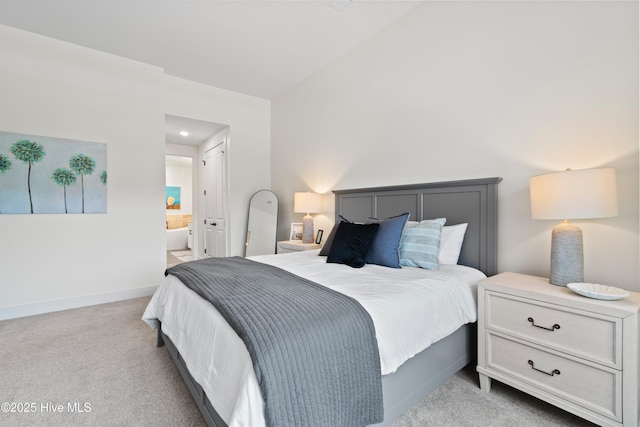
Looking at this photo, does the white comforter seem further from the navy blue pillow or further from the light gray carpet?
the light gray carpet

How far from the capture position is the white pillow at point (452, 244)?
2.24 metres

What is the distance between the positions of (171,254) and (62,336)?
4.95m

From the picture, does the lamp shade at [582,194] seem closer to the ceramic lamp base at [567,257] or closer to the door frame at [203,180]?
the ceramic lamp base at [567,257]

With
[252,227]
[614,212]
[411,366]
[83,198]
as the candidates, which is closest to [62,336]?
[83,198]

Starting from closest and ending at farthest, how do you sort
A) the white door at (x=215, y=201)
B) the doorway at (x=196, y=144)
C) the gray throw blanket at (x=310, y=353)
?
the gray throw blanket at (x=310, y=353), the doorway at (x=196, y=144), the white door at (x=215, y=201)

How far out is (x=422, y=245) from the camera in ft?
7.07

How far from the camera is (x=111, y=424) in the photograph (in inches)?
59.0

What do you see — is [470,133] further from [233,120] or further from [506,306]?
[233,120]

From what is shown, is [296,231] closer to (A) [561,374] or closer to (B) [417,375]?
(B) [417,375]

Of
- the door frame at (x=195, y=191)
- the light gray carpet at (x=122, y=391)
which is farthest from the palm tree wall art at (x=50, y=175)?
the door frame at (x=195, y=191)

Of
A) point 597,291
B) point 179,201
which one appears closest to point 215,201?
point 179,201

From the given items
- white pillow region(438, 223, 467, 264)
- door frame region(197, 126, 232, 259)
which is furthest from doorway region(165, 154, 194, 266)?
white pillow region(438, 223, 467, 264)

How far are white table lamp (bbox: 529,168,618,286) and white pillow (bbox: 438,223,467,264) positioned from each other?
0.61 meters

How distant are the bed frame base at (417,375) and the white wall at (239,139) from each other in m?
2.87
